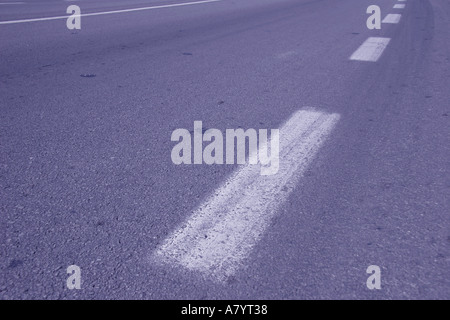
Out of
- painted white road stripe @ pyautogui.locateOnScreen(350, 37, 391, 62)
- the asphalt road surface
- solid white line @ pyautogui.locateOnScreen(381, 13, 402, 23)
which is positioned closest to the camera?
the asphalt road surface

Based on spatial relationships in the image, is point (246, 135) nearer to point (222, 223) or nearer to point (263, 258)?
point (222, 223)

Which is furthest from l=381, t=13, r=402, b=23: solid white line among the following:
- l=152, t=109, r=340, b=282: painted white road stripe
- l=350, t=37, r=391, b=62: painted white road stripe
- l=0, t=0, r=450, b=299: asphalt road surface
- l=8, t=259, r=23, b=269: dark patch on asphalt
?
l=8, t=259, r=23, b=269: dark patch on asphalt

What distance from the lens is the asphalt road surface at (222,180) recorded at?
1721 millimetres

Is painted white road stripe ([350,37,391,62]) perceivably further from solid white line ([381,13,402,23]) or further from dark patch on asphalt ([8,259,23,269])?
dark patch on asphalt ([8,259,23,269])

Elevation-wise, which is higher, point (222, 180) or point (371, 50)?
point (371, 50)

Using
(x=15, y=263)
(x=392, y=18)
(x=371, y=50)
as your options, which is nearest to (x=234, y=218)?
(x=15, y=263)

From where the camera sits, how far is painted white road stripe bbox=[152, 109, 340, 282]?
180cm

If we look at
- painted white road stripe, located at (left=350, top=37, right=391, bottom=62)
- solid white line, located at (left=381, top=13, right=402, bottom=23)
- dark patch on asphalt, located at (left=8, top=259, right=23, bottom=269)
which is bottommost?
dark patch on asphalt, located at (left=8, top=259, right=23, bottom=269)

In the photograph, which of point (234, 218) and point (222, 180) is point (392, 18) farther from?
point (234, 218)

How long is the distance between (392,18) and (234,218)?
9082mm

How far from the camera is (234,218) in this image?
6.86ft

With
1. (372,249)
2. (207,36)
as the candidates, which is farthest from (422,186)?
(207,36)

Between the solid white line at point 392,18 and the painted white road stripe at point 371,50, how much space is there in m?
2.56

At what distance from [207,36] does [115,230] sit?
217 inches
